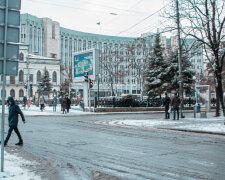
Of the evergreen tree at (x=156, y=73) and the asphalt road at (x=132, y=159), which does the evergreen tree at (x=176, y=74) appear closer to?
the evergreen tree at (x=156, y=73)

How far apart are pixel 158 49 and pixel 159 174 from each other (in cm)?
4342

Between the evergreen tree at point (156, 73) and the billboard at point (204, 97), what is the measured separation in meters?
22.0

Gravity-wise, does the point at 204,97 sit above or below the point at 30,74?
below

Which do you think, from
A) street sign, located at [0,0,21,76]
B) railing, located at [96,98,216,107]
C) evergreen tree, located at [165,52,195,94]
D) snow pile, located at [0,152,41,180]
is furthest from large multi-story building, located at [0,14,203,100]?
street sign, located at [0,0,21,76]

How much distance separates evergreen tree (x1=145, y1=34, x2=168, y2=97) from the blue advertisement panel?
15012 millimetres

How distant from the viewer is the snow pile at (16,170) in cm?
554

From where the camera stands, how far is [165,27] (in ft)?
71.1

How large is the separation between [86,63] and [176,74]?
1702cm

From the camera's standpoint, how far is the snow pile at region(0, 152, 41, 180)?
18.2 feet

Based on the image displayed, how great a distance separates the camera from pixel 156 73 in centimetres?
4809

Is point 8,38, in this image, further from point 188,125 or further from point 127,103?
point 127,103

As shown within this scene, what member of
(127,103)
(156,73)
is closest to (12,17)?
(127,103)

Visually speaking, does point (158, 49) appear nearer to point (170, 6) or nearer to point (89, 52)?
point (89, 52)

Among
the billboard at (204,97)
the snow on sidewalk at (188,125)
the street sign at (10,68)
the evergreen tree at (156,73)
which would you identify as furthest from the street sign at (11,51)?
the evergreen tree at (156,73)
